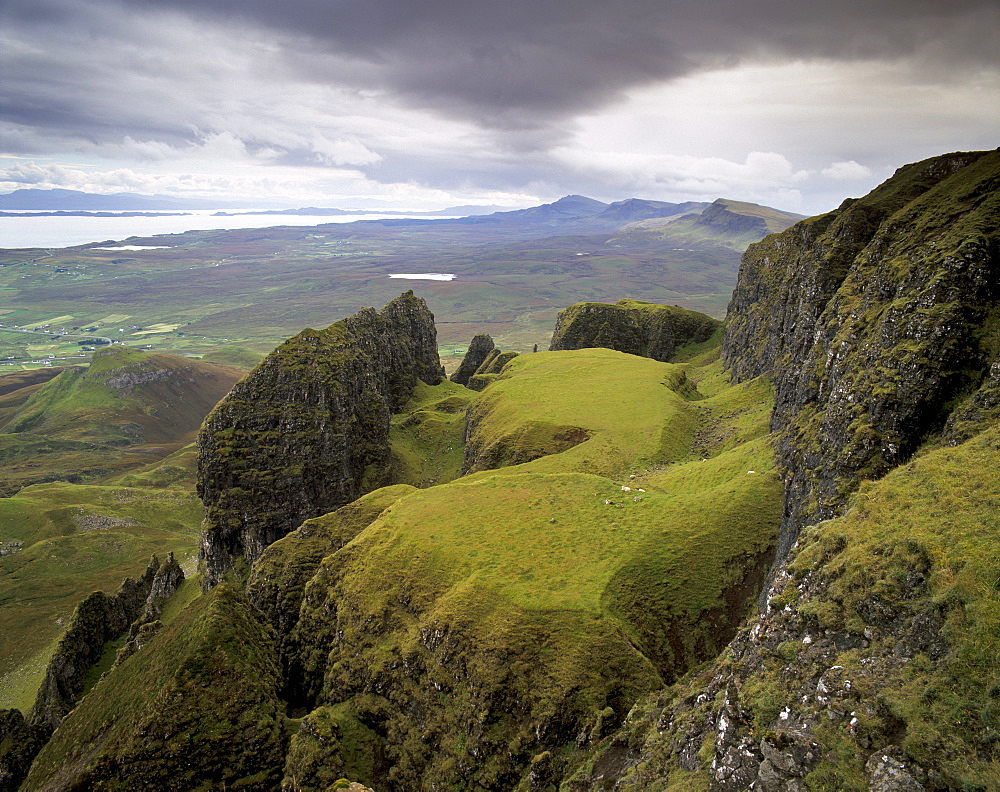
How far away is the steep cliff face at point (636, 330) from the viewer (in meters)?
140

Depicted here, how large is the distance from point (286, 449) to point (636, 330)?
100699 mm

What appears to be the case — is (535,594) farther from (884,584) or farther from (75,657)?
(75,657)

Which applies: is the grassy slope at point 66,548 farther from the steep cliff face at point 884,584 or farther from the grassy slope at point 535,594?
the steep cliff face at point 884,584

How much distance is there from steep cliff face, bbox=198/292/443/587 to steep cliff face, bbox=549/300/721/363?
73.4 meters

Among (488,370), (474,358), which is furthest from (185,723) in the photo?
(474,358)

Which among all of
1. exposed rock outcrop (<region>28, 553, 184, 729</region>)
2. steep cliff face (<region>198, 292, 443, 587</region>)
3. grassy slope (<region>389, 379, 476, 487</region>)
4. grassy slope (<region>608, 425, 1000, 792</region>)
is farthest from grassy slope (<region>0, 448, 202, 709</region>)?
grassy slope (<region>608, 425, 1000, 792</region>)

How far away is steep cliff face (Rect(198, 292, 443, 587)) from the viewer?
69250mm

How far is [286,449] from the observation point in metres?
70.9

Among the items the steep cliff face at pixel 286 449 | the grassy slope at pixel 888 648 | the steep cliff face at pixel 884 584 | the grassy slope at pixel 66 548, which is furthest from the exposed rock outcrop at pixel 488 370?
the grassy slope at pixel 888 648

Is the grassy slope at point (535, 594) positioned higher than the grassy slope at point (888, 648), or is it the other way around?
the grassy slope at point (888, 648)

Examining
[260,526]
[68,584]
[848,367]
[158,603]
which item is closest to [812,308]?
[848,367]

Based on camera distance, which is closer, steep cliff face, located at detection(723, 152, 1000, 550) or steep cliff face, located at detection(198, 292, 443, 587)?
steep cliff face, located at detection(723, 152, 1000, 550)

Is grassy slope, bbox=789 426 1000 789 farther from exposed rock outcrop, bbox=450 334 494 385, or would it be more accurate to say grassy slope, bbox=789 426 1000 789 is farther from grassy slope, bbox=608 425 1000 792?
exposed rock outcrop, bbox=450 334 494 385

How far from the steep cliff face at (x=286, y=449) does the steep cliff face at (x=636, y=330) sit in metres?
73.4
